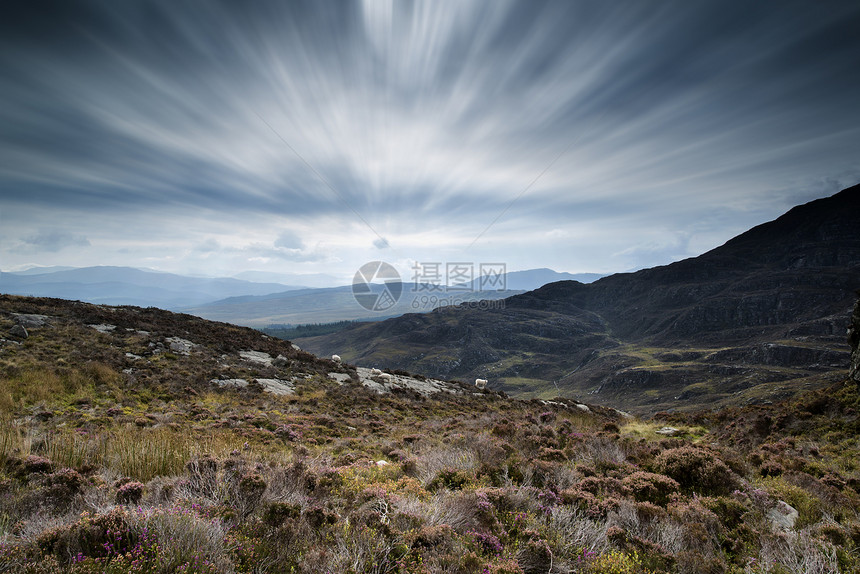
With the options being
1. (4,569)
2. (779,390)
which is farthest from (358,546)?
(779,390)

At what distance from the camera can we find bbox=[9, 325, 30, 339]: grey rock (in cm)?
1658

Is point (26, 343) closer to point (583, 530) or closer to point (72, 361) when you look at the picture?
point (72, 361)

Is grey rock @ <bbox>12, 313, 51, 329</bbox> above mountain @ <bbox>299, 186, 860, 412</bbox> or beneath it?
above

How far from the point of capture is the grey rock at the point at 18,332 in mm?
16578

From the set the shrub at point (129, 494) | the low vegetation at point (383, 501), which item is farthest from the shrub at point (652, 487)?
the shrub at point (129, 494)

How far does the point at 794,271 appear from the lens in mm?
185500

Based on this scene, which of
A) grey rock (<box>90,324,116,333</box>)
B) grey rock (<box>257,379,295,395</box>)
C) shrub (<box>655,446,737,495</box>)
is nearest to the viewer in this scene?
shrub (<box>655,446,737,495</box>)

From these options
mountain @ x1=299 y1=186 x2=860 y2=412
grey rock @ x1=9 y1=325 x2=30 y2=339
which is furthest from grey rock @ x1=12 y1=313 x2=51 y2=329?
mountain @ x1=299 y1=186 x2=860 y2=412

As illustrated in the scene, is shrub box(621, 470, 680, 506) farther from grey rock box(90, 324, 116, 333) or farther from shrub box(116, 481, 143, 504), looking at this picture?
grey rock box(90, 324, 116, 333)

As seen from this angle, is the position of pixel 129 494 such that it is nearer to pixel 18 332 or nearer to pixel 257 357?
pixel 18 332

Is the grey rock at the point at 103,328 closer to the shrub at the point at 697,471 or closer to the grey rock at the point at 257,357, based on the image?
the grey rock at the point at 257,357

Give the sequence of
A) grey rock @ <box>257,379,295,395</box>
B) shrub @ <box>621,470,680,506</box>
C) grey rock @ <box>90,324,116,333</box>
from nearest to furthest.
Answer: shrub @ <box>621,470,680,506</box>, grey rock @ <box>257,379,295,395</box>, grey rock @ <box>90,324,116,333</box>

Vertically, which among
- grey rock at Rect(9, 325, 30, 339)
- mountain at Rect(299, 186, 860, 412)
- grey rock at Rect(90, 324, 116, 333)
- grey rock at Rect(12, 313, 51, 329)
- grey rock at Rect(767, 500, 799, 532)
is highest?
grey rock at Rect(12, 313, 51, 329)

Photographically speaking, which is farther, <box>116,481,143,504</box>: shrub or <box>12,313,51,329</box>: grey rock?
<box>12,313,51,329</box>: grey rock
